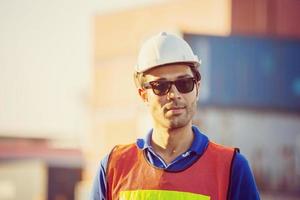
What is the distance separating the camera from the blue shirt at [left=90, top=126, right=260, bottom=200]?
3.41 metres

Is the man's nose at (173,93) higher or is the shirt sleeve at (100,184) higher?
the man's nose at (173,93)

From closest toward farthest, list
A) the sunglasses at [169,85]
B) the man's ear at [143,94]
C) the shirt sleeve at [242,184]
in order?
the shirt sleeve at [242,184] → the sunglasses at [169,85] → the man's ear at [143,94]

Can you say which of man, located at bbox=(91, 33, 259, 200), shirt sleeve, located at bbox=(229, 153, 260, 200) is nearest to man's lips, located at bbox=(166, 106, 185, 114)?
man, located at bbox=(91, 33, 259, 200)

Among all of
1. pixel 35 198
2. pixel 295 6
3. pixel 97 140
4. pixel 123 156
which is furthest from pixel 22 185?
pixel 123 156

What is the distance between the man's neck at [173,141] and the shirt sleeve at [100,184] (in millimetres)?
229

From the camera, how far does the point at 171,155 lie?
3541mm

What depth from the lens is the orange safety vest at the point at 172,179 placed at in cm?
342

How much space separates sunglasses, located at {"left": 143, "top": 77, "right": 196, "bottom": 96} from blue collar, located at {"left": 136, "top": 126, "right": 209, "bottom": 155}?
20 centimetres

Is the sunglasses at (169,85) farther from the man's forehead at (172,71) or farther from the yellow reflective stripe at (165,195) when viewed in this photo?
the yellow reflective stripe at (165,195)

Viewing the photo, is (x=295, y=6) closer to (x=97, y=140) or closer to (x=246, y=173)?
(x=97, y=140)

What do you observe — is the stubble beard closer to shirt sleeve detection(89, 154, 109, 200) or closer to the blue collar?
the blue collar

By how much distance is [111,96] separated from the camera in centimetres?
4297

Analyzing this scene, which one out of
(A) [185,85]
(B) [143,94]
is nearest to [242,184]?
(A) [185,85]

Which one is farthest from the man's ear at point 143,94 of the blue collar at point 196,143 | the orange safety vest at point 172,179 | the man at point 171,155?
the orange safety vest at point 172,179
